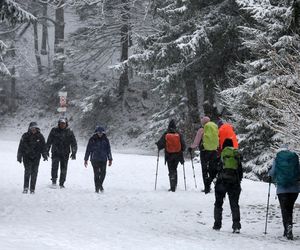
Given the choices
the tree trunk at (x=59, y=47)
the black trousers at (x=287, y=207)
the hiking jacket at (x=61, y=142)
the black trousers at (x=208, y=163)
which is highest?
the tree trunk at (x=59, y=47)

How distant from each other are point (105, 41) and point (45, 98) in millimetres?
8448

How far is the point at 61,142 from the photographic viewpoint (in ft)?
50.7

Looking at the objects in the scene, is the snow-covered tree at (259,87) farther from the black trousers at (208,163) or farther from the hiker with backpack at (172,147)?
the black trousers at (208,163)

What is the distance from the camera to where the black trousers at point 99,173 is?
14828mm

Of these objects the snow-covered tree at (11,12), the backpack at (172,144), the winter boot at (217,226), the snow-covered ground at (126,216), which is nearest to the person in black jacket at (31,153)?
the snow-covered ground at (126,216)

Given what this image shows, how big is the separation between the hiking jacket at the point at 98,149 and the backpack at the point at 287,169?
19.8 ft

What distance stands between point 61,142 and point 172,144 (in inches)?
125

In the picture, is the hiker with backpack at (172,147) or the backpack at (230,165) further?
the hiker with backpack at (172,147)

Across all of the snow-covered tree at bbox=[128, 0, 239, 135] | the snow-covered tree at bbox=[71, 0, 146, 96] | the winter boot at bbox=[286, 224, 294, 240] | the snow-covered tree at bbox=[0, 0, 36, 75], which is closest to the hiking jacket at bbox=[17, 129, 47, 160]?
the snow-covered tree at bbox=[0, 0, 36, 75]

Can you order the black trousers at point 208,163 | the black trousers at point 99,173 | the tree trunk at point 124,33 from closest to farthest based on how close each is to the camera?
1. the black trousers at point 208,163
2. the black trousers at point 99,173
3. the tree trunk at point 124,33

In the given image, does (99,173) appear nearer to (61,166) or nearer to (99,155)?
(99,155)

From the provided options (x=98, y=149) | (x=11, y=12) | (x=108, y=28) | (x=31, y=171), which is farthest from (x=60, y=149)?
(x=108, y=28)

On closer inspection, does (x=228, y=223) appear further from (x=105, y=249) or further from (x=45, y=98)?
(x=45, y=98)

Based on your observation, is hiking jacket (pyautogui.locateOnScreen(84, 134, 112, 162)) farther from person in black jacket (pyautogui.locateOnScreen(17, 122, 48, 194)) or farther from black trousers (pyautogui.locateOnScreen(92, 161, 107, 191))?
person in black jacket (pyautogui.locateOnScreen(17, 122, 48, 194))
